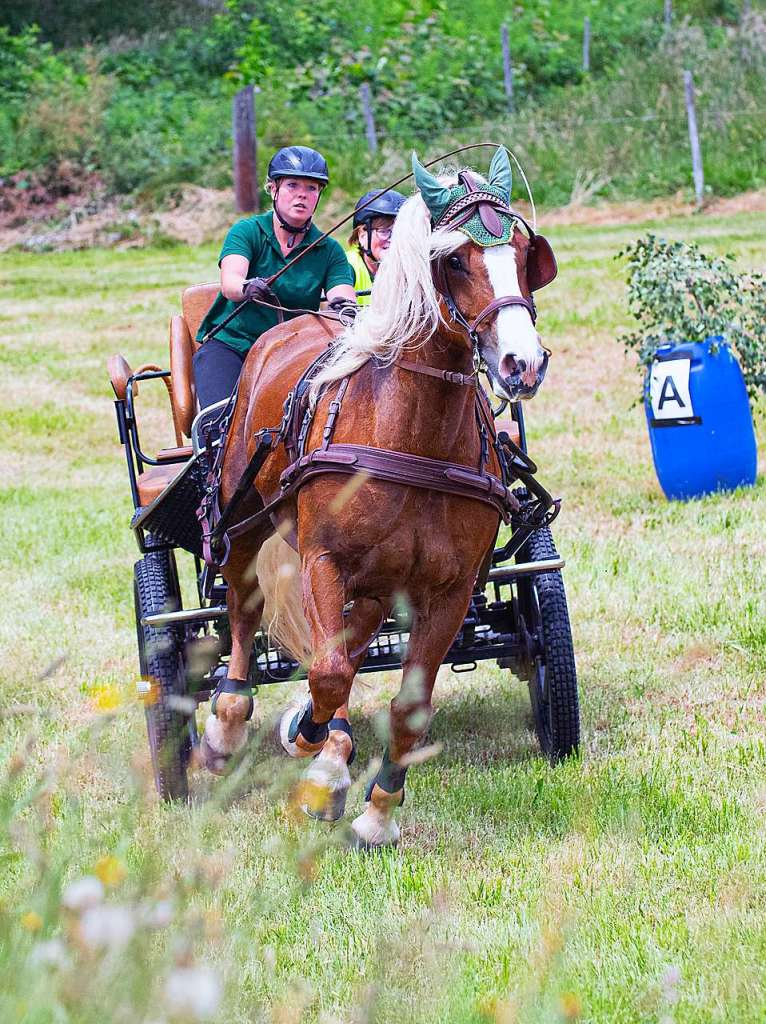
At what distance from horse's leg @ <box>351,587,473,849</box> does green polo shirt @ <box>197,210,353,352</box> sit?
68.2 inches

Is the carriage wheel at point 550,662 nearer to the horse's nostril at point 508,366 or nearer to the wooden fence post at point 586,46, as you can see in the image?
the horse's nostril at point 508,366

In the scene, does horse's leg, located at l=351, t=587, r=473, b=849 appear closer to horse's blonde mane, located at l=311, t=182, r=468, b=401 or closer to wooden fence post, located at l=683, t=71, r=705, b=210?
horse's blonde mane, located at l=311, t=182, r=468, b=401

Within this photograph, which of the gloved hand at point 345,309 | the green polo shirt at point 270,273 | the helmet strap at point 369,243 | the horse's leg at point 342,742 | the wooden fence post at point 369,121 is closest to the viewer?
the horse's leg at point 342,742

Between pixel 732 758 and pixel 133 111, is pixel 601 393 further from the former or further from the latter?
pixel 133 111

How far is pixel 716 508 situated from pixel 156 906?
7.52 meters

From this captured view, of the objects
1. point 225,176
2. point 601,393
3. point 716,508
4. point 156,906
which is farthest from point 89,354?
point 156,906

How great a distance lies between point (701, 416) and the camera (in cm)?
895

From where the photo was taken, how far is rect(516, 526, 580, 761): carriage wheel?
5.02 m

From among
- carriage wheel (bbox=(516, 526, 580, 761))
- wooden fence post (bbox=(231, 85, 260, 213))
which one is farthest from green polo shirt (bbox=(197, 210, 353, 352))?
wooden fence post (bbox=(231, 85, 260, 213))

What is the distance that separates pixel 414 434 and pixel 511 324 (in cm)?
61

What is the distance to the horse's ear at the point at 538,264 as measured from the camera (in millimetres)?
3834

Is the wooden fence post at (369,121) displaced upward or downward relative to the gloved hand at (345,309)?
upward

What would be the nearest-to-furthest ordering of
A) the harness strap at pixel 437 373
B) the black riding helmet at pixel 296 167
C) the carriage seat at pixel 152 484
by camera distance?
the harness strap at pixel 437 373 < the black riding helmet at pixel 296 167 < the carriage seat at pixel 152 484

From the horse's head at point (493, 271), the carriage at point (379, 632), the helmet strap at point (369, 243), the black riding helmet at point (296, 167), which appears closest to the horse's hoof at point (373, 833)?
the carriage at point (379, 632)
